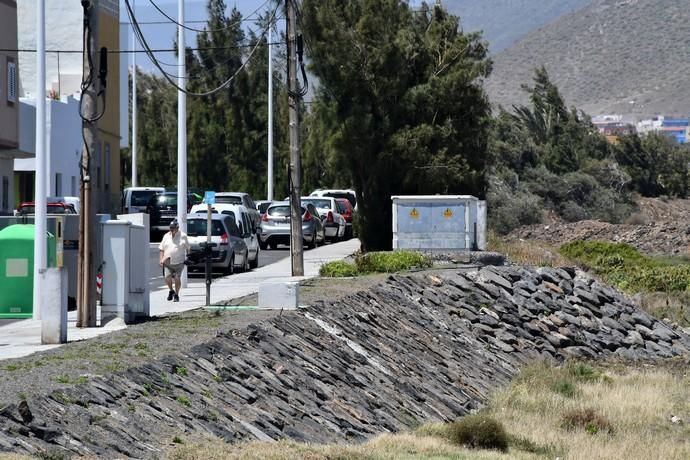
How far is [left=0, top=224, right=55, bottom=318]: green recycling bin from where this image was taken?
75.7 feet

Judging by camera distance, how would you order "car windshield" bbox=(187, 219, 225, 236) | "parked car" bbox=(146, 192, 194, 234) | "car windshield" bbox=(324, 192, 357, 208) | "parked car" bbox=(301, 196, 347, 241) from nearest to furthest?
"car windshield" bbox=(187, 219, 225, 236) < "parked car" bbox=(146, 192, 194, 234) < "parked car" bbox=(301, 196, 347, 241) < "car windshield" bbox=(324, 192, 357, 208)

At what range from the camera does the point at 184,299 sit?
26812 millimetres

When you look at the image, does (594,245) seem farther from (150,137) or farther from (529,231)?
(150,137)

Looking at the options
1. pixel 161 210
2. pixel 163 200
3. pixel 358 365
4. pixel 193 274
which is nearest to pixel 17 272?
pixel 358 365

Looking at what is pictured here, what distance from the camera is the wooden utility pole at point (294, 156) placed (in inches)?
1232

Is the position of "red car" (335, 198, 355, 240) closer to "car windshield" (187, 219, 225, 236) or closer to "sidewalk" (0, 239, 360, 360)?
"sidewalk" (0, 239, 360, 360)

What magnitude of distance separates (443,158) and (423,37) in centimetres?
487

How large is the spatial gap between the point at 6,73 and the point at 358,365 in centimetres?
2498

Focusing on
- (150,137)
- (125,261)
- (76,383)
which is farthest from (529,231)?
(76,383)

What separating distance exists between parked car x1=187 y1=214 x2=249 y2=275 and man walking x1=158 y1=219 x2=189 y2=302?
9062 mm

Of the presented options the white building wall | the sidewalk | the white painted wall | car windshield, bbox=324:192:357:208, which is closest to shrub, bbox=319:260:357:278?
the sidewalk

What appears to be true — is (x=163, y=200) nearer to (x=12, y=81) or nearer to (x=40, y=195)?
(x=12, y=81)

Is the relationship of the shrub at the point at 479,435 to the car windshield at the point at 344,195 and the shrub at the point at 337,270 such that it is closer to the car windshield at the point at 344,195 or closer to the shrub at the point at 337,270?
the shrub at the point at 337,270

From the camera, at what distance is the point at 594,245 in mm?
52094
